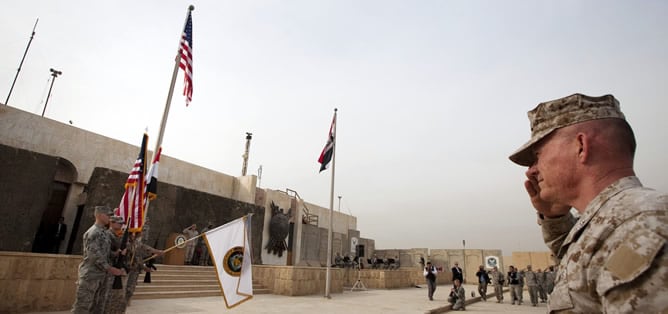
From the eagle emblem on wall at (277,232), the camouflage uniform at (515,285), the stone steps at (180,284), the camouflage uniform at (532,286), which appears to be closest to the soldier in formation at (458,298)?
the camouflage uniform at (515,285)

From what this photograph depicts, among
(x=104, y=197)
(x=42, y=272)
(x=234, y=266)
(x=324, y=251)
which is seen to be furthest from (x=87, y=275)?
(x=324, y=251)

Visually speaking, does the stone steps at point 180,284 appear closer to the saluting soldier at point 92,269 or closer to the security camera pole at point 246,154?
the saluting soldier at point 92,269

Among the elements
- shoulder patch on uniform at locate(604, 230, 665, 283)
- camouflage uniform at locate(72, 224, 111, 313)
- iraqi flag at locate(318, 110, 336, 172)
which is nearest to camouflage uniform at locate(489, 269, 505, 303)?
iraqi flag at locate(318, 110, 336, 172)

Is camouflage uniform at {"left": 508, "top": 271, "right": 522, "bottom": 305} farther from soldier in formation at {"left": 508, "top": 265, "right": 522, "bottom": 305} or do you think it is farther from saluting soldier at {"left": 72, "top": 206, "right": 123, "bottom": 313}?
saluting soldier at {"left": 72, "top": 206, "right": 123, "bottom": 313}

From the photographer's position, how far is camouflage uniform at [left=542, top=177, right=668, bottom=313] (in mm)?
893

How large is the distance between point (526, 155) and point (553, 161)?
0.27m

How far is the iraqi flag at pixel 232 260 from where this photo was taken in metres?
6.23

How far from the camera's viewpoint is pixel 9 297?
23.2ft

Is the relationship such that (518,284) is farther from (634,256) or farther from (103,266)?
(634,256)

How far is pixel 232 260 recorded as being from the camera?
6.43 metres

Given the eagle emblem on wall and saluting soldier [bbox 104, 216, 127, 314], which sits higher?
the eagle emblem on wall

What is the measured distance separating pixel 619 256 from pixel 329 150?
12865mm

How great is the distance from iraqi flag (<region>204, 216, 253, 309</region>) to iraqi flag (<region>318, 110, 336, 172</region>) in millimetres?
7006

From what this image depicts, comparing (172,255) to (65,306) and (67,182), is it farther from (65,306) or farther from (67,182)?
(65,306)
